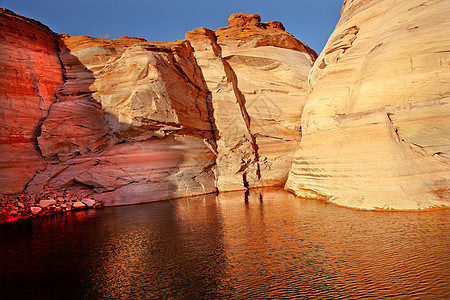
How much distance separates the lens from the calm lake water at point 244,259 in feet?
11.8

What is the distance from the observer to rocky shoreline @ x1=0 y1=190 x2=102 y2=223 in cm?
1082

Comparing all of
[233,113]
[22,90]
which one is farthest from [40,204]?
[233,113]

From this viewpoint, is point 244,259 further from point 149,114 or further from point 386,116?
point 149,114

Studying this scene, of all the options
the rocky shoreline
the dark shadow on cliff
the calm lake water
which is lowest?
the calm lake water

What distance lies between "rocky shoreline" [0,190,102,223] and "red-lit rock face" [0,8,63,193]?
76 centimetres

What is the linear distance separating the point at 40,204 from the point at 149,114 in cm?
569

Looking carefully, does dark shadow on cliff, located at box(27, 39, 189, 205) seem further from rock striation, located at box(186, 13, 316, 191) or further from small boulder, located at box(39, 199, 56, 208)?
rock striation, located at box(186, 13, 316, 191)

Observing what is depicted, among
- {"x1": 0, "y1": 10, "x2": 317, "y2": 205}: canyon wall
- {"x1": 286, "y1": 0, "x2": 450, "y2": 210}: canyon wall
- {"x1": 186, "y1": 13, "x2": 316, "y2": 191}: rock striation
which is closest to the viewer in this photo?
{"x1": 286, "y1": 0, "x2": 450, "y2": 210}: canyon wall

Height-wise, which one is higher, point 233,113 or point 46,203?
point 233,113

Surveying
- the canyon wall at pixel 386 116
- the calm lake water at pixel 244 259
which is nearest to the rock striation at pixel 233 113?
the canyon wall at pixel 386 116

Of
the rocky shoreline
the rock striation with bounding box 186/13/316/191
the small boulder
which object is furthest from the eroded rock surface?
the rock striation with bounding box 186/13/316/191

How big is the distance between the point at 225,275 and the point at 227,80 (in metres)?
14.5

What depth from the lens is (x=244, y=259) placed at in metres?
4.69

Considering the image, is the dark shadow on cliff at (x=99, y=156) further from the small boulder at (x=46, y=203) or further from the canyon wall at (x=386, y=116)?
the canyon wall at (x=386, y=116)
